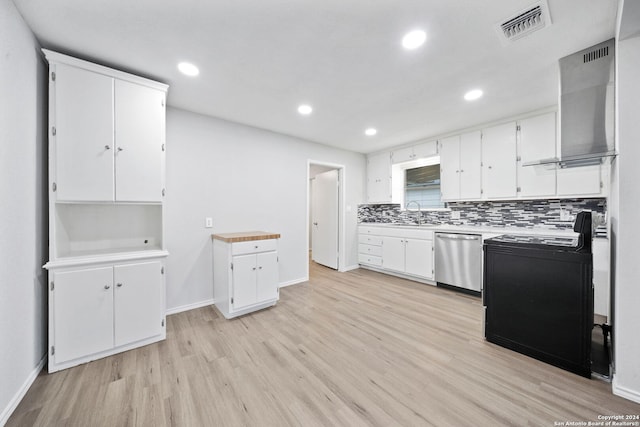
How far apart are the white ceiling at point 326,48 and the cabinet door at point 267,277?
1813mm

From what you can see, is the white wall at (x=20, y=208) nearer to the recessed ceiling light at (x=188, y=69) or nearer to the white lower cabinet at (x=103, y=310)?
the white lower cabinet at (x=103, y=310)

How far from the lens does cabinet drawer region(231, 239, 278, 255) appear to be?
2.66 m

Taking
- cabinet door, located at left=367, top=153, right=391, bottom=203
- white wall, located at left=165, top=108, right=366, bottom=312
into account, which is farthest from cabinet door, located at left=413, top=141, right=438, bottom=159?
white wall, located at left=165, top=108, right=366, bottom=312

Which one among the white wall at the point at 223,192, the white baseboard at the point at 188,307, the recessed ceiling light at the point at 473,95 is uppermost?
the recessed ceiling light at the point at 473,95

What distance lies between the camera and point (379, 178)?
4.86m

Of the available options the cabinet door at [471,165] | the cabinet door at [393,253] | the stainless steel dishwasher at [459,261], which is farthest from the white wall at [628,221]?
the cabinet door at [393,253]

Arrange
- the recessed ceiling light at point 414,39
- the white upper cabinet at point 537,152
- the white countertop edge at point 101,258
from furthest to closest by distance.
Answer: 1. the white upper cabinet at point 537,152
2. the white countertop edge at point 101,258
3. the recessed ceiling light at point 414,39

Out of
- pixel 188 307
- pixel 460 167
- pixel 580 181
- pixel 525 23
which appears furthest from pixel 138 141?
pixel 580 181

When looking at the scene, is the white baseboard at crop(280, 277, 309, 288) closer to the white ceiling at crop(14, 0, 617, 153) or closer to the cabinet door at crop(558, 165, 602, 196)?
the white ceiling at crop(14, 0, 617, 153)

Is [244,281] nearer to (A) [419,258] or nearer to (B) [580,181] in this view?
(A) [419,258]

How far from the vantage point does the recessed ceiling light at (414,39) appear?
1.65 m

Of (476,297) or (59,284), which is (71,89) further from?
(476,297)

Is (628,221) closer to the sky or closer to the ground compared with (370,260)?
closer to the sky

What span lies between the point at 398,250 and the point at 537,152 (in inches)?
90.5
